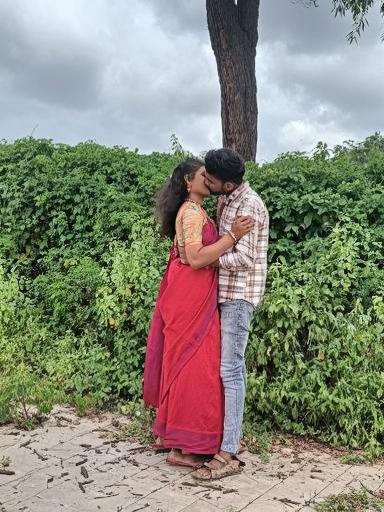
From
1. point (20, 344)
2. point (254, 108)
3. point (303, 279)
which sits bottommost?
point (20, 344)

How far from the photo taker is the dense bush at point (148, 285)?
500 cm

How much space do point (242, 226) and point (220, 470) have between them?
1.51 metres

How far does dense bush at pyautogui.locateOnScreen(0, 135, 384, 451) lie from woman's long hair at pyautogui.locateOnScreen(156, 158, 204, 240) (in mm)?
1240

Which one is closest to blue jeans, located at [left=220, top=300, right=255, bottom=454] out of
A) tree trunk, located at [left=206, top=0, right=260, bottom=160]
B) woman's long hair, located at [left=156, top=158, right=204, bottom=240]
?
woman's long hair, located at [left=156, top=158, right=204, bottom=240]

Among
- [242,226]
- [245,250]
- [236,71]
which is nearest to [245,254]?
[245,250]

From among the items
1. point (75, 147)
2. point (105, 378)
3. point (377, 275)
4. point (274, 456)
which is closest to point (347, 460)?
point (274, 456)

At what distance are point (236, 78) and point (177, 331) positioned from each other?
6825mm

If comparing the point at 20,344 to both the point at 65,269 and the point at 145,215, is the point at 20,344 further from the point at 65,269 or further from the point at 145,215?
the point at 145,215

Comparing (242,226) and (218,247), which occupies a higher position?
(242,226)

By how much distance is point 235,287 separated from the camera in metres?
4.18

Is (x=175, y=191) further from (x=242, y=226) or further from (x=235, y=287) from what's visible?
(x=235, y=287)

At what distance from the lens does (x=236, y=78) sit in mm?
10305

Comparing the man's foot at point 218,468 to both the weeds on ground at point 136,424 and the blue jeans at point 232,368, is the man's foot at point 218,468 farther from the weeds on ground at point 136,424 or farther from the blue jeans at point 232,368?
the weeds on ground at point 136,424

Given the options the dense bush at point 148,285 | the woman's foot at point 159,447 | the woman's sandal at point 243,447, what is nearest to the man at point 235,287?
the woman's sandal at point 243,447
